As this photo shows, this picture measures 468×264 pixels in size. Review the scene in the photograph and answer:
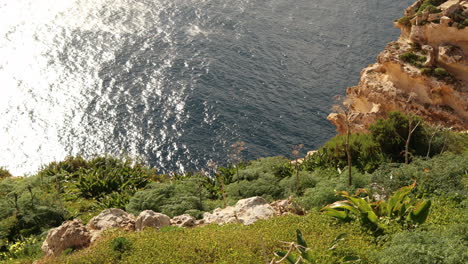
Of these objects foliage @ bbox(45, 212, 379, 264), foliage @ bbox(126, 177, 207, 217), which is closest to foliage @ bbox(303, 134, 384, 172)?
foliage @ bbox(126, 177, 207, 217)

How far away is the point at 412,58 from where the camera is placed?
2723cm

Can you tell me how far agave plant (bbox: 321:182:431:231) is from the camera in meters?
11.8

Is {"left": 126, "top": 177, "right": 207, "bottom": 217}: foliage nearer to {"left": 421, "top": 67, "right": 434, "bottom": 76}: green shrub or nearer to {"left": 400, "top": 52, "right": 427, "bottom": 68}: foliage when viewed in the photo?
{"left": 421, "top": 67, "right": 434, "bottom": 76}: green shrub

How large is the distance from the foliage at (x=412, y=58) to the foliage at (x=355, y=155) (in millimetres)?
8199

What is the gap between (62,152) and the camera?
Answer: 117 ft

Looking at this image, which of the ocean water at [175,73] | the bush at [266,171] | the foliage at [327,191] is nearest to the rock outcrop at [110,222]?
the foliage at [327,191]

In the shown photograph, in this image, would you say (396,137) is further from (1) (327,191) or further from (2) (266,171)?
(1) (327,191)

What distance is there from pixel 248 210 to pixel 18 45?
40.6m

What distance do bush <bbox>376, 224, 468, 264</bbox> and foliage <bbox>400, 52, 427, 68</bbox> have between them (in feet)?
59.7

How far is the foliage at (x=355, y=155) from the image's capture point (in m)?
19.9

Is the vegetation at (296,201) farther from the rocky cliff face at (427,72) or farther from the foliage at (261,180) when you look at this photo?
the rocky cliff face at (427,72)

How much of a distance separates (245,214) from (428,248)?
20.3 ft

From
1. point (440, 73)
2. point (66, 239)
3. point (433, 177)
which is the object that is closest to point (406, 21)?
point (440, 73)

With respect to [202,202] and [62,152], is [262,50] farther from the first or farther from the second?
[202,202]
